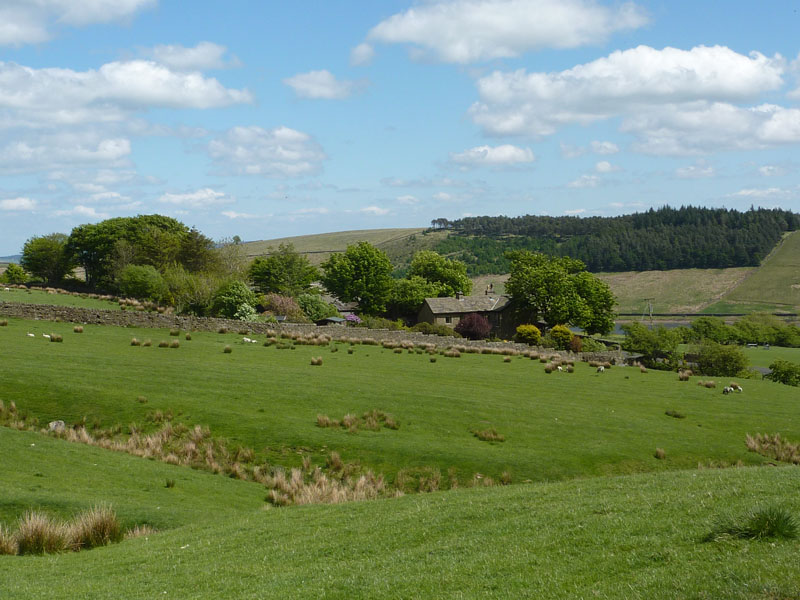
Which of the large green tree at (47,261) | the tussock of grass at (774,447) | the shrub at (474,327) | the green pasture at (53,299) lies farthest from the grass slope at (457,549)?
the large green tree at (47,261)

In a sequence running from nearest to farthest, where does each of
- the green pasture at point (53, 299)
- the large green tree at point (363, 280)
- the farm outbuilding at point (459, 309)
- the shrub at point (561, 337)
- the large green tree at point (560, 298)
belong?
the green pasture at point (53, 299)
the shrub at point (561, 337)
the large green tree at point (560, 298)
the farm outbuilding at point (459, 309)
the large green tree at point (363, 280)

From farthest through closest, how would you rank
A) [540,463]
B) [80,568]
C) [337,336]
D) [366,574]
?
1. [337,336]
2. [540,463]
3. [80,568]
4. [366,574]

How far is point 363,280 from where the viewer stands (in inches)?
4225

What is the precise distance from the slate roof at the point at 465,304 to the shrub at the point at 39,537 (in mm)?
88694

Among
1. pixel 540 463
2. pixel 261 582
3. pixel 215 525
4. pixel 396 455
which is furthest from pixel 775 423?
pixel 261 582

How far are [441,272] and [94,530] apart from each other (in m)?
108

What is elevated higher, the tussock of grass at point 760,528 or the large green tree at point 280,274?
the large green tree at point 280,274

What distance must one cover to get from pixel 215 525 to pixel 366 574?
7207 millimetres

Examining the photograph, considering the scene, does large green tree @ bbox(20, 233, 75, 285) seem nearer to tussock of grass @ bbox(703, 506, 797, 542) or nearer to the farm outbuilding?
the farm outbuilding

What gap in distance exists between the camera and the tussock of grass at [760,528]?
368 inches

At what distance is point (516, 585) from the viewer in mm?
8820

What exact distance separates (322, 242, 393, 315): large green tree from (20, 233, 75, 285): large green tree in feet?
155

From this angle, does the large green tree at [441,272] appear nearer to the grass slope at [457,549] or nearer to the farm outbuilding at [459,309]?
the farm outbuilding at [459,309]

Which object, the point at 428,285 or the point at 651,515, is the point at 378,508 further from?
the point at 428,285
